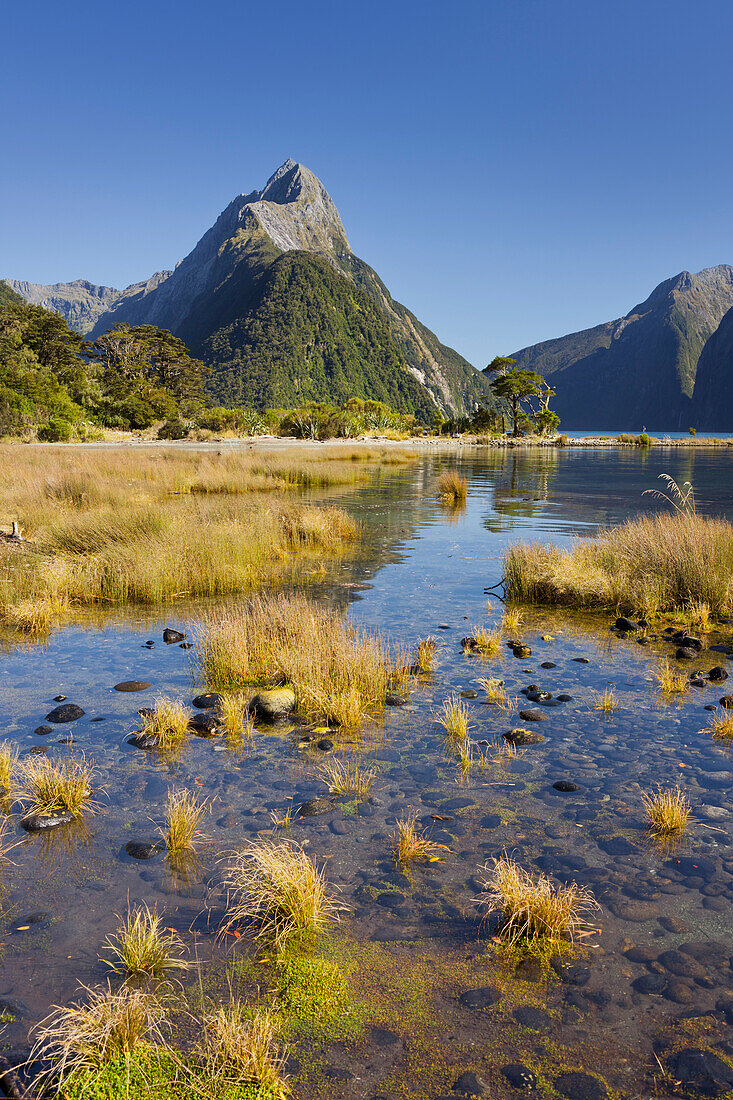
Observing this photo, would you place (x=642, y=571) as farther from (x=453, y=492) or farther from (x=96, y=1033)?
(x=453, y=492)

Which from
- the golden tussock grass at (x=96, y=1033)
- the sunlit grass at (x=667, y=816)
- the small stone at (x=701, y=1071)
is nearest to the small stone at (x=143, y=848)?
the golden tussock grass at (x=96, y=1033)

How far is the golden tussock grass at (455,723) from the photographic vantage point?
22.2ft

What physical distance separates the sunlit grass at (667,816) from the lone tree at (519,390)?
11432 cm

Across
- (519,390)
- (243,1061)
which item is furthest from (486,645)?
(519,390)

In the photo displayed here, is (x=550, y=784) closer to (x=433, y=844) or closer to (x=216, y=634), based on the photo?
(x=433, y=844)

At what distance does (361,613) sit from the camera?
1168 cm

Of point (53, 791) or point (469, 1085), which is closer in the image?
point (469, 1085)

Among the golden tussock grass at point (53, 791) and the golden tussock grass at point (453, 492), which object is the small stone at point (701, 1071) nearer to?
the golden tussock grass at point (53, 791)

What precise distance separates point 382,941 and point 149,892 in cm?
171

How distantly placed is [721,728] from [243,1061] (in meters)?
6.09

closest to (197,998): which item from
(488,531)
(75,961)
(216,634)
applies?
(75,961)

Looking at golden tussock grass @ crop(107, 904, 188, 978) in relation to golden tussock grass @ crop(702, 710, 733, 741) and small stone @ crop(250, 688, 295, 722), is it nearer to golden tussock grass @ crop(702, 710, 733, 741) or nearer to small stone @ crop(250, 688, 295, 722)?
small stone @ crop(250, 688, 295, 722)

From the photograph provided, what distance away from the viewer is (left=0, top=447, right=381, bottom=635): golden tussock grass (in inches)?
484

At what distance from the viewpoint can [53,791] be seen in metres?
5.46
